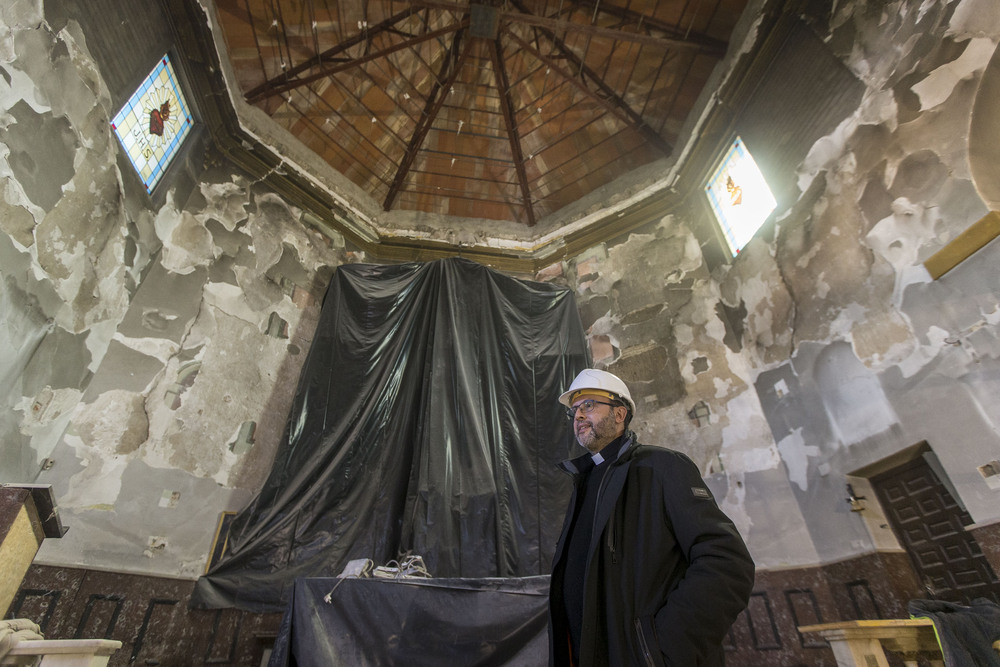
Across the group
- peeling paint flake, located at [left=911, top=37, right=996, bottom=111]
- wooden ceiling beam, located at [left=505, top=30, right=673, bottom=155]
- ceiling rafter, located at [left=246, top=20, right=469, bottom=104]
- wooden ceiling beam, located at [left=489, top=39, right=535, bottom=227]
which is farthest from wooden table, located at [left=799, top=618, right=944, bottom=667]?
ceiling rafter, located at [left=246, top=20, right=469, bottom=104]

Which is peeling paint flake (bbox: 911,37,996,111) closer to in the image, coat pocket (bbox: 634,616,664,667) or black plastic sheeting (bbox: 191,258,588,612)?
black plastic sheeting (bbox: 191,258,588,612)

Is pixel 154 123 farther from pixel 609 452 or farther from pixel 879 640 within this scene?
pixel 879 640

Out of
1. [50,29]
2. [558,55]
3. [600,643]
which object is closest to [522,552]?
[600,643]

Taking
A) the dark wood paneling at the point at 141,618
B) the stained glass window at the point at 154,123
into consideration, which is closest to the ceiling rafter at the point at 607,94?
the stained glass window at the point at 154,123

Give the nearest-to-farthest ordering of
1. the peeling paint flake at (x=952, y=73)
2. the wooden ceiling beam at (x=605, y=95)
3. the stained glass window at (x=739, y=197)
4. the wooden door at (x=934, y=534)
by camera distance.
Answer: the wooden door at (x=934, y=534)
the peeling paint flake at (x=952, y=73)
the stained glass window at (x=739, y=197)
the wooden ceiling beam at (x=605, y=95)

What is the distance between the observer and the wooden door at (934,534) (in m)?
3.26

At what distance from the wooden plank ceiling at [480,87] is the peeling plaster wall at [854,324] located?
1984 mm

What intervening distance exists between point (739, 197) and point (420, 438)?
438 cm

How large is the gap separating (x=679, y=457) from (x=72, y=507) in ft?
14.9

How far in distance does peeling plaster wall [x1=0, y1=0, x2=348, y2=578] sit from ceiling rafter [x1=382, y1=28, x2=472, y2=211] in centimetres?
241

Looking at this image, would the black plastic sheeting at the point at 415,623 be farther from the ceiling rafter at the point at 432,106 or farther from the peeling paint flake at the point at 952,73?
the ceiling rafter at the point at 432,106

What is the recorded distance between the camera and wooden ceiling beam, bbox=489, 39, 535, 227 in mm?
6768

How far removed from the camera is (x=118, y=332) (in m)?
4.78

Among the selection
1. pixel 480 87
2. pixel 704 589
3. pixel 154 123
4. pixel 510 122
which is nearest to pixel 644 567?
pixel 704 589
